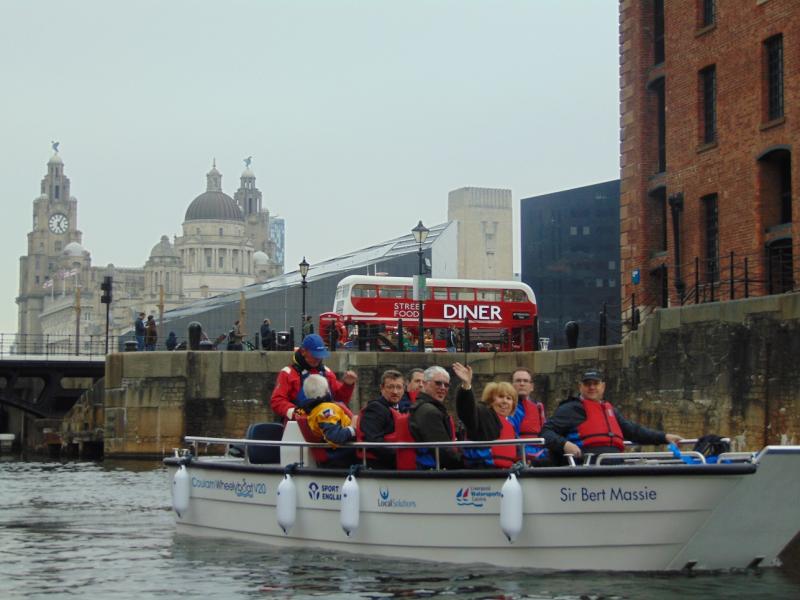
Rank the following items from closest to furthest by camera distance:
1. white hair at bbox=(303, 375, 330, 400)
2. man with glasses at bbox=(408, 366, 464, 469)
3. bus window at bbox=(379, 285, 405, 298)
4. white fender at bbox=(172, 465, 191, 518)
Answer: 1. man with glasses at bbox=(408, 366, 464, 469)
2. white hair at bbox=(303, 375, 330, 400)
3. white fender at bbox=(172, 465, 191, 518)
4. bus window at bbox=(379, 285, 405, 298)

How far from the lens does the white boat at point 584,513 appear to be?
13625 millimetres

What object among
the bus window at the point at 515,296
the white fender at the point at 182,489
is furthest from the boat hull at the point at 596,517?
the bus window at the point at 515,296

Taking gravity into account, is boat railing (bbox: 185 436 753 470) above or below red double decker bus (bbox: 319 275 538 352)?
below

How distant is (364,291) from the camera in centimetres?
5216

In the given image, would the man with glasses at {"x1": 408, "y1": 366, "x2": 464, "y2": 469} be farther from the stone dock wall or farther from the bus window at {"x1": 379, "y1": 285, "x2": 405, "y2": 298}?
the bus window at {"x1": 379, "y1": 285, "x2": 405, "y2": 298}

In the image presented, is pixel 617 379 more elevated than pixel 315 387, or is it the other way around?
pixel 617 379


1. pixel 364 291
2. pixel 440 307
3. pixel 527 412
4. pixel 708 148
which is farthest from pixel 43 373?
pixel 527 412

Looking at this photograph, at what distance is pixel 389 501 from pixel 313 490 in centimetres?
119

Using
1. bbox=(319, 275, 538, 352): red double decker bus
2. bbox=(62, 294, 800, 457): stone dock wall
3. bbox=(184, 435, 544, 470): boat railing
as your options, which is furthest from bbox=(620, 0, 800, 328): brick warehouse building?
bbox=(184, 435, 544, 470): boat railing

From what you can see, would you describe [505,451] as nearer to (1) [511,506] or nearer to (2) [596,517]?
(1) [511,506]

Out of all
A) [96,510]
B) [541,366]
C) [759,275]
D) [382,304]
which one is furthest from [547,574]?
[382,304]

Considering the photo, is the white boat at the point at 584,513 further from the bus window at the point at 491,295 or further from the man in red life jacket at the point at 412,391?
the bus window at the point at 491,295

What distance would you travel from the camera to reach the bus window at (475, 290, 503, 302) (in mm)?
52625

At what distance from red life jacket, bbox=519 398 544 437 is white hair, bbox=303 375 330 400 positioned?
215cm
